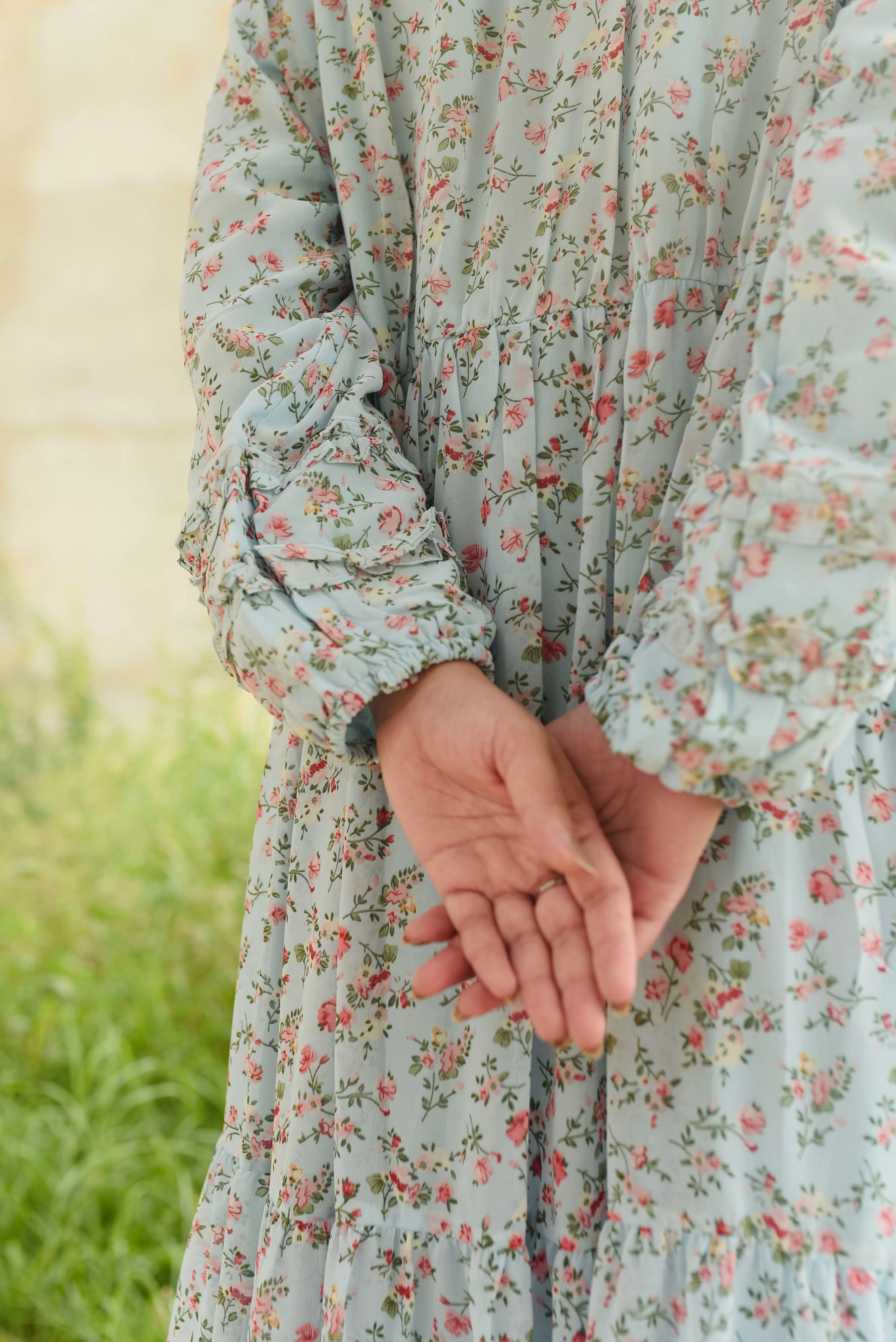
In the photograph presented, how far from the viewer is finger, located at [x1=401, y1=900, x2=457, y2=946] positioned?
56 centimetres

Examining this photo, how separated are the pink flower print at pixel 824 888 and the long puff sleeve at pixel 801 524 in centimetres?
8

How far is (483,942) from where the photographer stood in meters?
0.53

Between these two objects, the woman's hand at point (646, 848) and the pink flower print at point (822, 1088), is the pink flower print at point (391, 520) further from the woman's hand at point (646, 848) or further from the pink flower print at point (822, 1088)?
the pink flower print at point (822, 1088)

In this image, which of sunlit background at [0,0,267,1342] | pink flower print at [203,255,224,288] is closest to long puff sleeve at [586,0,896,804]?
pink flower print at [203,255,224,288]

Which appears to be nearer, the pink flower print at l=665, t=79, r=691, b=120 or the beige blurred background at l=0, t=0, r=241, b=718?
the pink flower print at l=665, t=79, r=691, b=120

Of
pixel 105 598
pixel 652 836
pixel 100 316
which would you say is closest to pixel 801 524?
pixel 652 836

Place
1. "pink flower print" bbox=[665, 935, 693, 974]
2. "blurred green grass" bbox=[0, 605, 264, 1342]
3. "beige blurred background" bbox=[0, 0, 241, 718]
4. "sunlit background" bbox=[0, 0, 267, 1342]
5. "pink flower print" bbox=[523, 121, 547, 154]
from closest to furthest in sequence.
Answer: "pink flower print" bbox=[665, 935, 693, 974] < "pink flower print" bbox=[523, 121, 547, 154] < "blurred green grass" bbox=[0, 605, 264, 1342] < "sunlit background" bbox=[0, 0, 267, 1342] < "beige blurred background" bbox=[0, 0, 241, 718]

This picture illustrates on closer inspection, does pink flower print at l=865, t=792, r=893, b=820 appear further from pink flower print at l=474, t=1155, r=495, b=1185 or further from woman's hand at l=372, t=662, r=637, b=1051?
pink flower print at l=474, t=1155, r=495, b=1185

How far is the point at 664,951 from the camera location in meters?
0.60

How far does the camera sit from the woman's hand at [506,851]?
50 centimetres

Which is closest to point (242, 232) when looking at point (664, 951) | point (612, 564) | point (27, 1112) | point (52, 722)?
point (612, 564)

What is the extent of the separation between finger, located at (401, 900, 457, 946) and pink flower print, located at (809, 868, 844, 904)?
0.19 meters

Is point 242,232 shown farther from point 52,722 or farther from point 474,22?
point 52,722

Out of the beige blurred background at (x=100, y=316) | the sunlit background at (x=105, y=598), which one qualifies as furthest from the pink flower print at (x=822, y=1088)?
the beige blurred background at (x=100, y=316)
